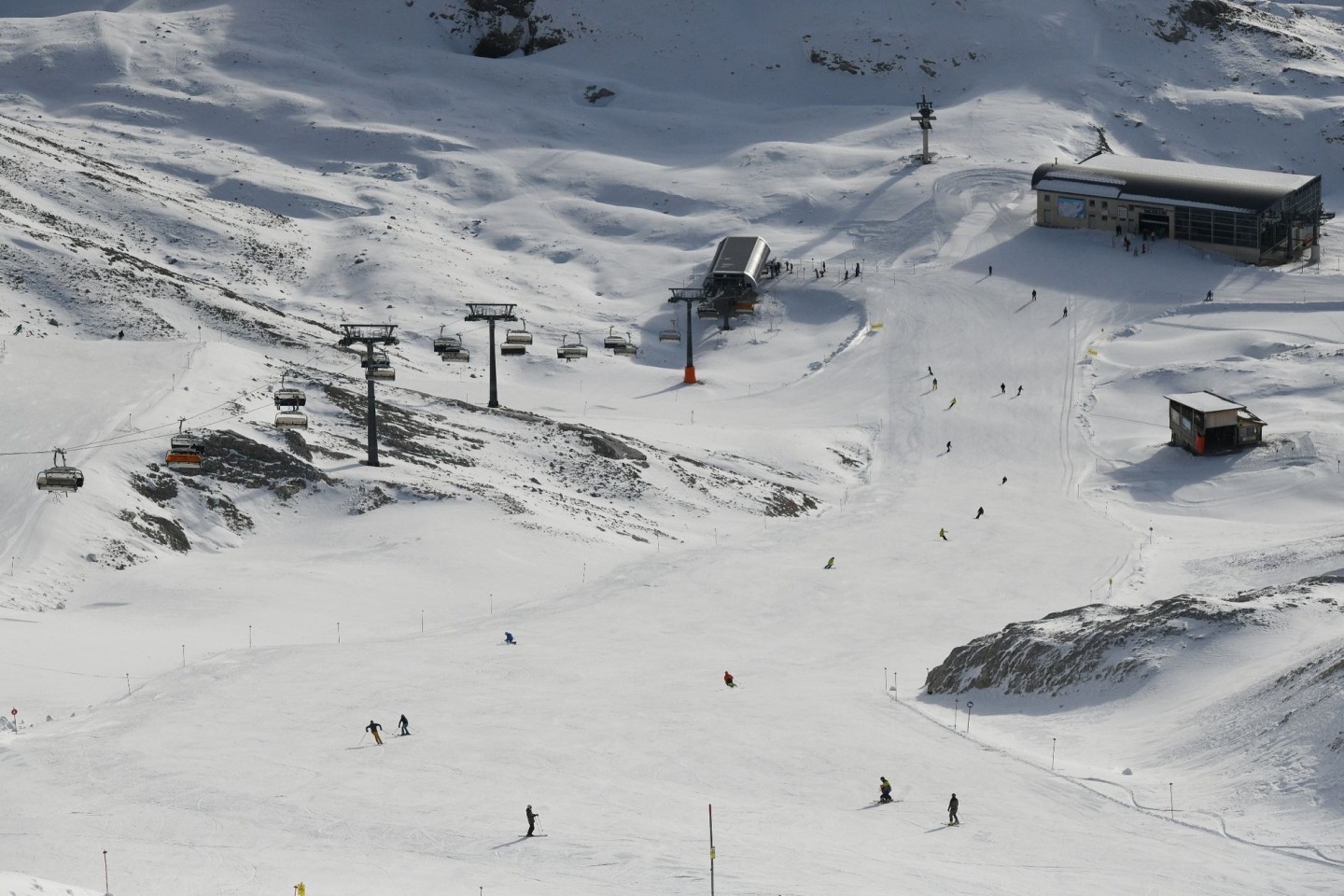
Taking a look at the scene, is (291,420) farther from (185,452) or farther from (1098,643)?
(1098,643)

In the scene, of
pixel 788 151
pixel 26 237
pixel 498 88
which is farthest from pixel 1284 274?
pixel 26 237

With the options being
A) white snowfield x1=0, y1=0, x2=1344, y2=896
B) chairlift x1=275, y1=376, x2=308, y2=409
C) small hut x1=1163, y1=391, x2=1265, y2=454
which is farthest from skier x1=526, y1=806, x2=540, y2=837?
small hut x1=1163, y1=391, x2=1265, y2=454

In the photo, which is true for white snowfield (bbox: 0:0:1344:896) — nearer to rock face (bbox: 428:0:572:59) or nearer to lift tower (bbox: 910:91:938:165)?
rock face (bbox: 428:0:572:59)

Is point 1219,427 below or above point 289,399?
below

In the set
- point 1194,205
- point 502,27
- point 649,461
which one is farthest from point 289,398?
point 502,27

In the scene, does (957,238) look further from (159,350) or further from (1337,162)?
(159,350)

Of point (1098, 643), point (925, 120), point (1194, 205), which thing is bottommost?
point (1098, 643)

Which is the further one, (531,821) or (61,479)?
(61,479)
